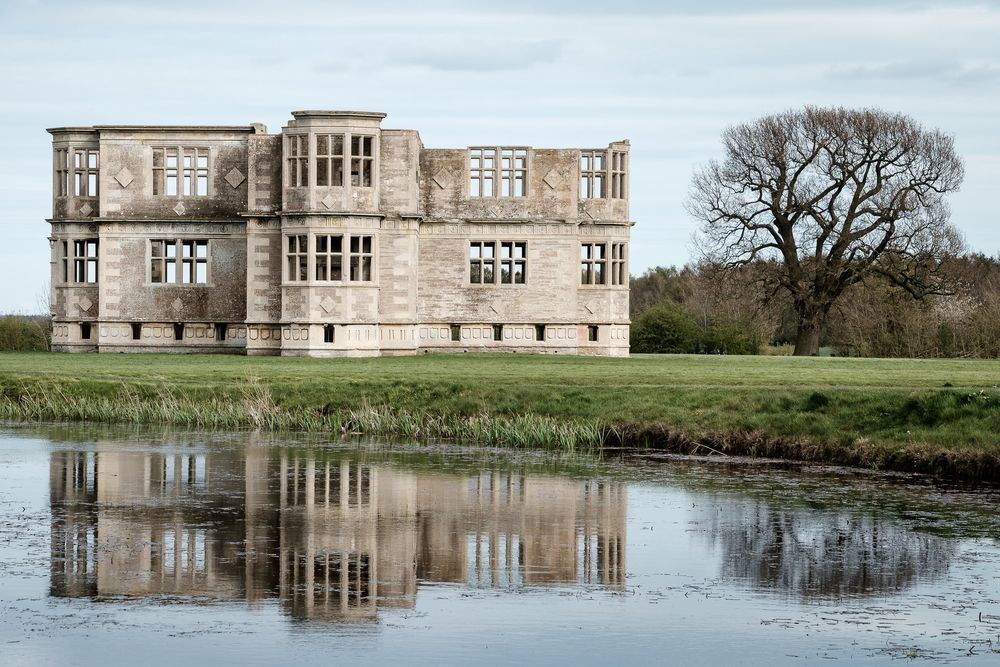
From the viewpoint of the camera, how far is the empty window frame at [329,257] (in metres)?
47.1

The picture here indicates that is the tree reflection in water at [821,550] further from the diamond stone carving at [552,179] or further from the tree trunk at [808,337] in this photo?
the tree trunk at [808,337]

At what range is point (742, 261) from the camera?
56.0 meters

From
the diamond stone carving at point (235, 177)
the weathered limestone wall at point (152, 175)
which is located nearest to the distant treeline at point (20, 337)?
the weathered limestone wall at point (152, 175)

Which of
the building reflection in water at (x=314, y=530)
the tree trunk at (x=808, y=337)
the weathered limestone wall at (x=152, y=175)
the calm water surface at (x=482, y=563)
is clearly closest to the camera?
the calm water surface at (x=482, y=563)

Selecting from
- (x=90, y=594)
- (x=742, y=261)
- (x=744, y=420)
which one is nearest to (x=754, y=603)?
(x=90, y=594)

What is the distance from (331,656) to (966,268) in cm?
5014

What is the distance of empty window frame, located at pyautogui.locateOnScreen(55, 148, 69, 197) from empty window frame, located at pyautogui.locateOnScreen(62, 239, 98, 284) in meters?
1.84

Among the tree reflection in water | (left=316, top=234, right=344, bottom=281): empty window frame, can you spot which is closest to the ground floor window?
(left=316, top=234, right=344, bottom=281): empty window frame

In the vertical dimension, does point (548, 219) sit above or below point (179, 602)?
above

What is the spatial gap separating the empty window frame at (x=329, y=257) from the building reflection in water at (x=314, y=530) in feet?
72.7

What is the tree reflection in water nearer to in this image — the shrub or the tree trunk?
the tree trunk

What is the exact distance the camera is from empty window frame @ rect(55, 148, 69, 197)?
5125cm

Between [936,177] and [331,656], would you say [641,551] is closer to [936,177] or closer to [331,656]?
[331,656]

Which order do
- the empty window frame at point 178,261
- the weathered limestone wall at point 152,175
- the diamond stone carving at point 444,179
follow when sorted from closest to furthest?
the weathered limestone wall at point 152,175 → the empty window frame at point 178,261 → the diamond stone carving at point 444,179
